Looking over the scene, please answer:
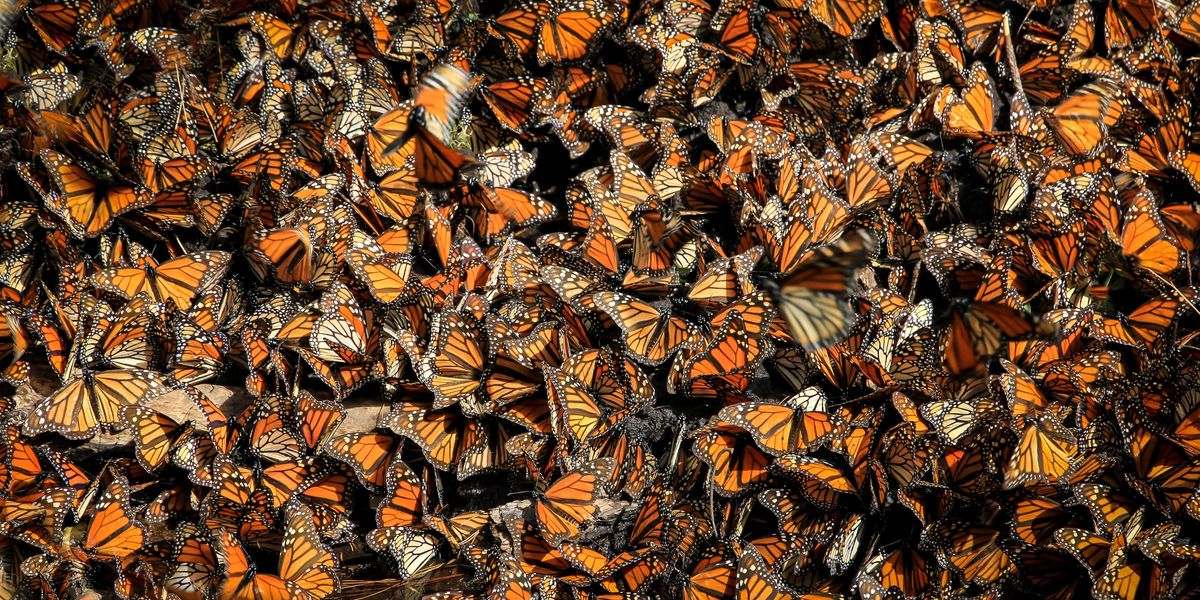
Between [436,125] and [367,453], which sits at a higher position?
[436,125]

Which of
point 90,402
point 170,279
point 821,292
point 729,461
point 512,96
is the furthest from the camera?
point 512,96

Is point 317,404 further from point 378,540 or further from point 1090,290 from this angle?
point 1090,290

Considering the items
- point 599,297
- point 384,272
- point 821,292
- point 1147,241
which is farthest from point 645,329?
point 1147,241

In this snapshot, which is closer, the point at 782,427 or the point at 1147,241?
the point at 782,427

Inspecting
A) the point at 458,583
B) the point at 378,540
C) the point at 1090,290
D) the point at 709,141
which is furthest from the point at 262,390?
the point at 1090,290

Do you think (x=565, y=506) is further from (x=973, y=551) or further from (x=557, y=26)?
(x=557, y=26)

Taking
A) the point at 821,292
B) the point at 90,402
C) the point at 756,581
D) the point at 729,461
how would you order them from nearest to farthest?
the point at 821,292 < the point at 756,581 < the point at 729,461 < the point at 90,402

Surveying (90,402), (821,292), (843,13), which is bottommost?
(90,402)
